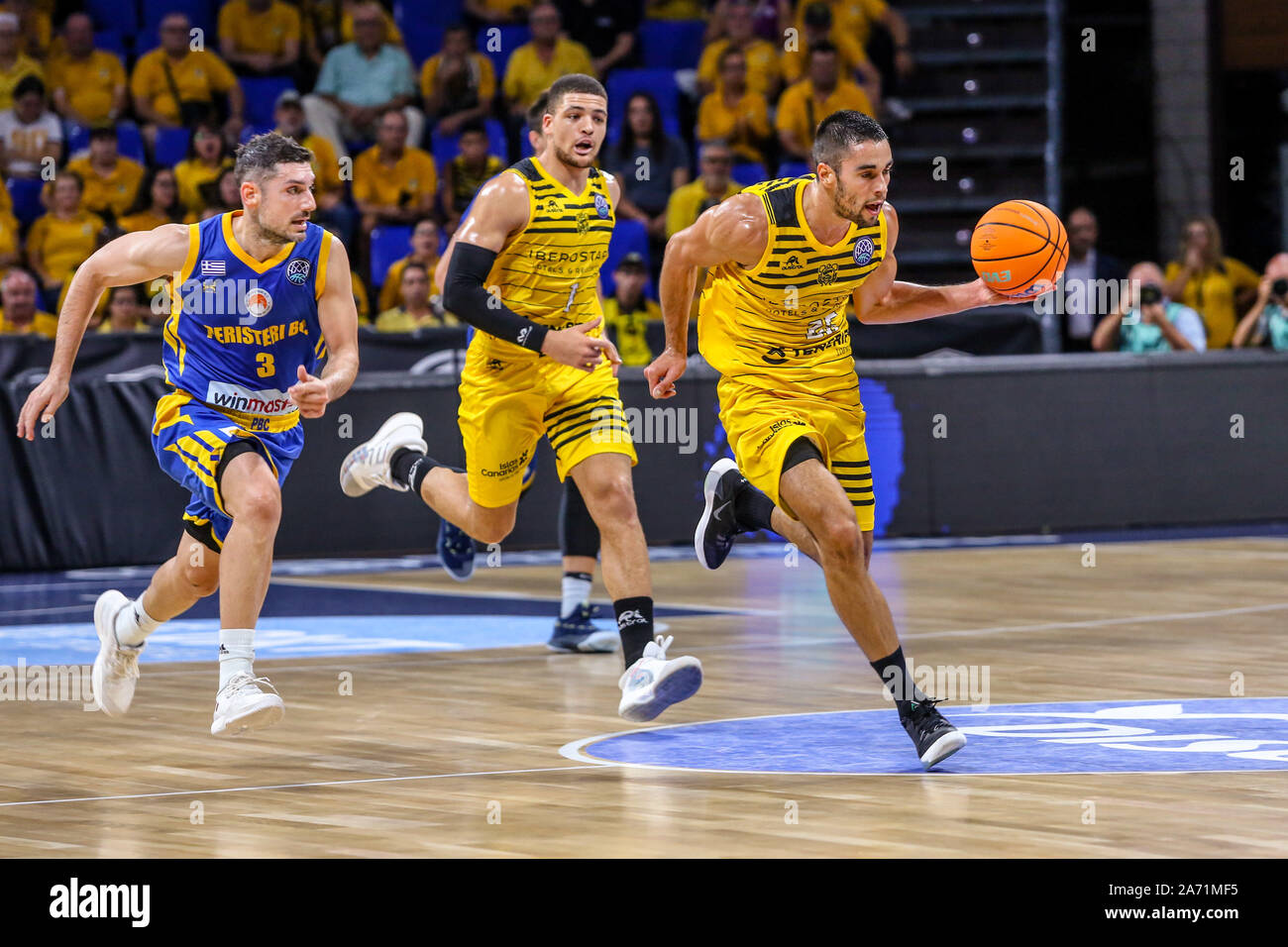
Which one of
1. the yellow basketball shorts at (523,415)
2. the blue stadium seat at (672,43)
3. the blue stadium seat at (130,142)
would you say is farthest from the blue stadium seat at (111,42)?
the yellow basketball shorts at (523,415)

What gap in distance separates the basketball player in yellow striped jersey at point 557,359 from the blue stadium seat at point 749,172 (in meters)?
8.00

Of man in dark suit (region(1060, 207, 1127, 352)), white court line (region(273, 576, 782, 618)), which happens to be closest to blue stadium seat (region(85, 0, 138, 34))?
white court line (region(273, 576, 782, 618))

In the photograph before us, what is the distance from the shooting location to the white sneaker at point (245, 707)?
6.16 m

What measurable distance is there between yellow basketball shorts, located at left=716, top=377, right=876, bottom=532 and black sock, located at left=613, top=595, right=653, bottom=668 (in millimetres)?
571

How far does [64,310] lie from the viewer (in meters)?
6.74

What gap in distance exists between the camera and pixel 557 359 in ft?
21.3

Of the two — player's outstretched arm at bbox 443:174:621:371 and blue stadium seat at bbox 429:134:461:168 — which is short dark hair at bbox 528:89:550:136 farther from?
blue stadium seat at bbox 429:134:461:168

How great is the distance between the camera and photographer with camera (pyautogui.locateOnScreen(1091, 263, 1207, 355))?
46.0ft

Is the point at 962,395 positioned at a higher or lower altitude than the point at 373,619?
higher

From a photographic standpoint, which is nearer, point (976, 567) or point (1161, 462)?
point (976, 567)
